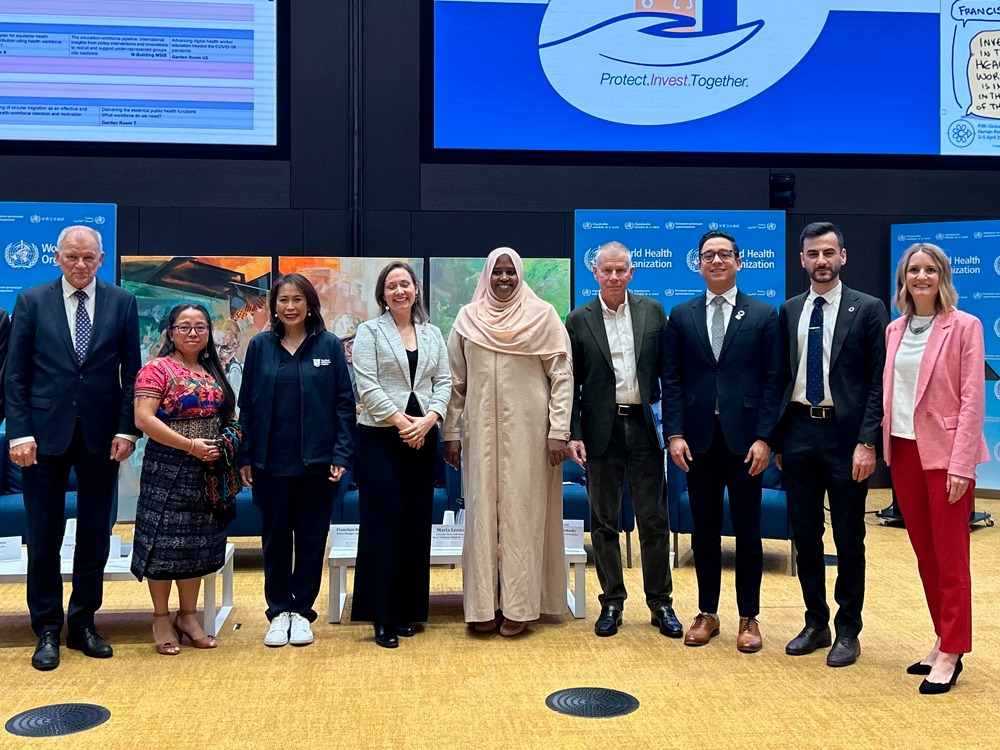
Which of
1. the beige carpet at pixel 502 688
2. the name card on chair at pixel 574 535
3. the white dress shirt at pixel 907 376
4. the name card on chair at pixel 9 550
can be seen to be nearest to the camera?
the beige carpet at pixel 502 688

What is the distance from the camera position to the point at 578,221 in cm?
681

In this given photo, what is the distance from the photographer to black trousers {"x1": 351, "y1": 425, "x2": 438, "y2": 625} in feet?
12.1

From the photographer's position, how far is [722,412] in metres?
3.47

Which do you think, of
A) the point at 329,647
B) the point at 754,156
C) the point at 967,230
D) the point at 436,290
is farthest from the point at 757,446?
the point at 967,230

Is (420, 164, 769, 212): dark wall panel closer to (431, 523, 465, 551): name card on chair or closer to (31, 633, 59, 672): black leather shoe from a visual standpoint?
(431, 523, 465, 551): name card on chair

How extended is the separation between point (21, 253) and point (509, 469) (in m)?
4.53

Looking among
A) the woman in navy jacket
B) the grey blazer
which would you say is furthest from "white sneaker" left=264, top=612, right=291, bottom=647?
the grey blazer

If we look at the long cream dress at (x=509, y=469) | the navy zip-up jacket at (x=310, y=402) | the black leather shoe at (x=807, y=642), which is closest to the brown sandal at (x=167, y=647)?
the navy zip-up jacket at (x=310, y=402)

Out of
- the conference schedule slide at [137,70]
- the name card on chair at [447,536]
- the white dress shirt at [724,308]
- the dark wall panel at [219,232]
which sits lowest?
the name card on chair at [447,536]

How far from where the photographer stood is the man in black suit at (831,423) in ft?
10.9

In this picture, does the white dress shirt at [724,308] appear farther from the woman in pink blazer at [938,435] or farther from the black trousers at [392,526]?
the black trousers at [392,526]

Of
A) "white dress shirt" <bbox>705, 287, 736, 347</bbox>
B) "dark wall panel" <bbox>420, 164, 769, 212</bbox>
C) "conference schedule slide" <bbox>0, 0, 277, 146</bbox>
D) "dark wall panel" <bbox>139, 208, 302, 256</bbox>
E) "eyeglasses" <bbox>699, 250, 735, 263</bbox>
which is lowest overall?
"white dress shirt" <bbox>705, 287, 736, 347</bbox>

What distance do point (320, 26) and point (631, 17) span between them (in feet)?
7.71

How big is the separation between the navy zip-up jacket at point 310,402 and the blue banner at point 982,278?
5.40m
